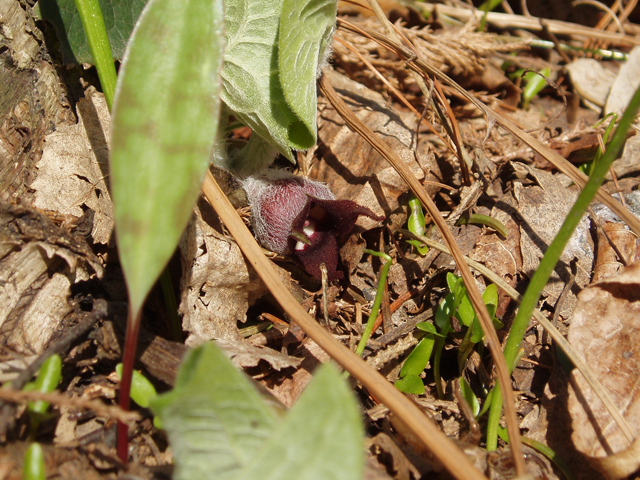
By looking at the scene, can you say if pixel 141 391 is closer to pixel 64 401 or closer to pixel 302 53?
pixel 64 401

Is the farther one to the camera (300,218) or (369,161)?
(369,161)

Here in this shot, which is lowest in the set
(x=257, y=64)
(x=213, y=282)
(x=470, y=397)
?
(x=470, y=397)

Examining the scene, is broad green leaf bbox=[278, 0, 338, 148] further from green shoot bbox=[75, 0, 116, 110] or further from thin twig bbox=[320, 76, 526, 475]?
green shoot bbox=[75, 0, 116, 110]

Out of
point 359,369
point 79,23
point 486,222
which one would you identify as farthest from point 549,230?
point 79,23

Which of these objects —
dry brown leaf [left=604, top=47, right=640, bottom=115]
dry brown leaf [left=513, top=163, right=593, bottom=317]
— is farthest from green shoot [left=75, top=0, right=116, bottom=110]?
dry brown leaf [left=604, top=47, right=640, bottom=115]

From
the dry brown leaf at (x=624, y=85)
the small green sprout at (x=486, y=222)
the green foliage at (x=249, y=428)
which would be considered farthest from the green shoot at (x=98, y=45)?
the dry brown leaf at (x=624, y=85)

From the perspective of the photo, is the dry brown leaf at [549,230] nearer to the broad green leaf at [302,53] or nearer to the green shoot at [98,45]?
the broad green leaf at [302,53]

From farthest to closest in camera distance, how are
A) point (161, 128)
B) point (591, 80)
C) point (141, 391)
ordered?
1. point (591, 80)
2. point (141, 391)
3. point (161, 128)
